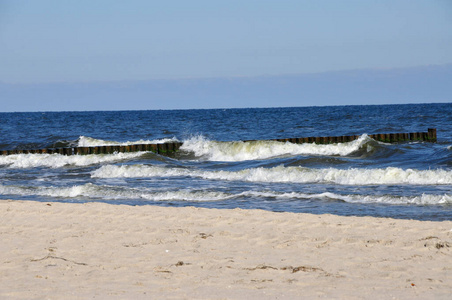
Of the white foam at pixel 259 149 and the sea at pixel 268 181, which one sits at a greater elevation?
the white foam at pixel 259 149

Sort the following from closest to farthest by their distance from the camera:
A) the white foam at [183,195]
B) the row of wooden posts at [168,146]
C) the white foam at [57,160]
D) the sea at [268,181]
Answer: the white foam at [183,195], the sea at [268,181], the white foam at [57,160], the row of wooden posts at [168,146]

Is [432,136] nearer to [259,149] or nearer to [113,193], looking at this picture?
A: [259,149]

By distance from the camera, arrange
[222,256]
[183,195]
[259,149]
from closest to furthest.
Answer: [222,256]
[183,195]
[259,149]

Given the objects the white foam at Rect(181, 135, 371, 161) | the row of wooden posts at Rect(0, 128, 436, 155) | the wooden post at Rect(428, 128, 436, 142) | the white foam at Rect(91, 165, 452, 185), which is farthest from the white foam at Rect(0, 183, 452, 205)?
the wooden post at Rect(428, 128, 436, 142)

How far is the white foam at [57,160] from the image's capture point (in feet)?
66.3

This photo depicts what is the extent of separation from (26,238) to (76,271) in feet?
6.41

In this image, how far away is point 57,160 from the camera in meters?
20.5

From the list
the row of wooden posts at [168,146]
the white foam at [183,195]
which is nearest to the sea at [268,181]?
the white foam at [183,195]

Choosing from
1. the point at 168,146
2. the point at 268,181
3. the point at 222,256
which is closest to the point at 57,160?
the point at 168,146

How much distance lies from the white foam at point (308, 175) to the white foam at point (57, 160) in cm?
421

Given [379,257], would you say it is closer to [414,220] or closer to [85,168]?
[414,220]

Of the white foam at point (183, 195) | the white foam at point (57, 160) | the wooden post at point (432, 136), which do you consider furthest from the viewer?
the wooden post at point (432, 136)

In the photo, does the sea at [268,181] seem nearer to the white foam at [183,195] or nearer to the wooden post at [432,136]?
the white foam at [183,195]

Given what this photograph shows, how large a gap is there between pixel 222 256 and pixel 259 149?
16.0m
